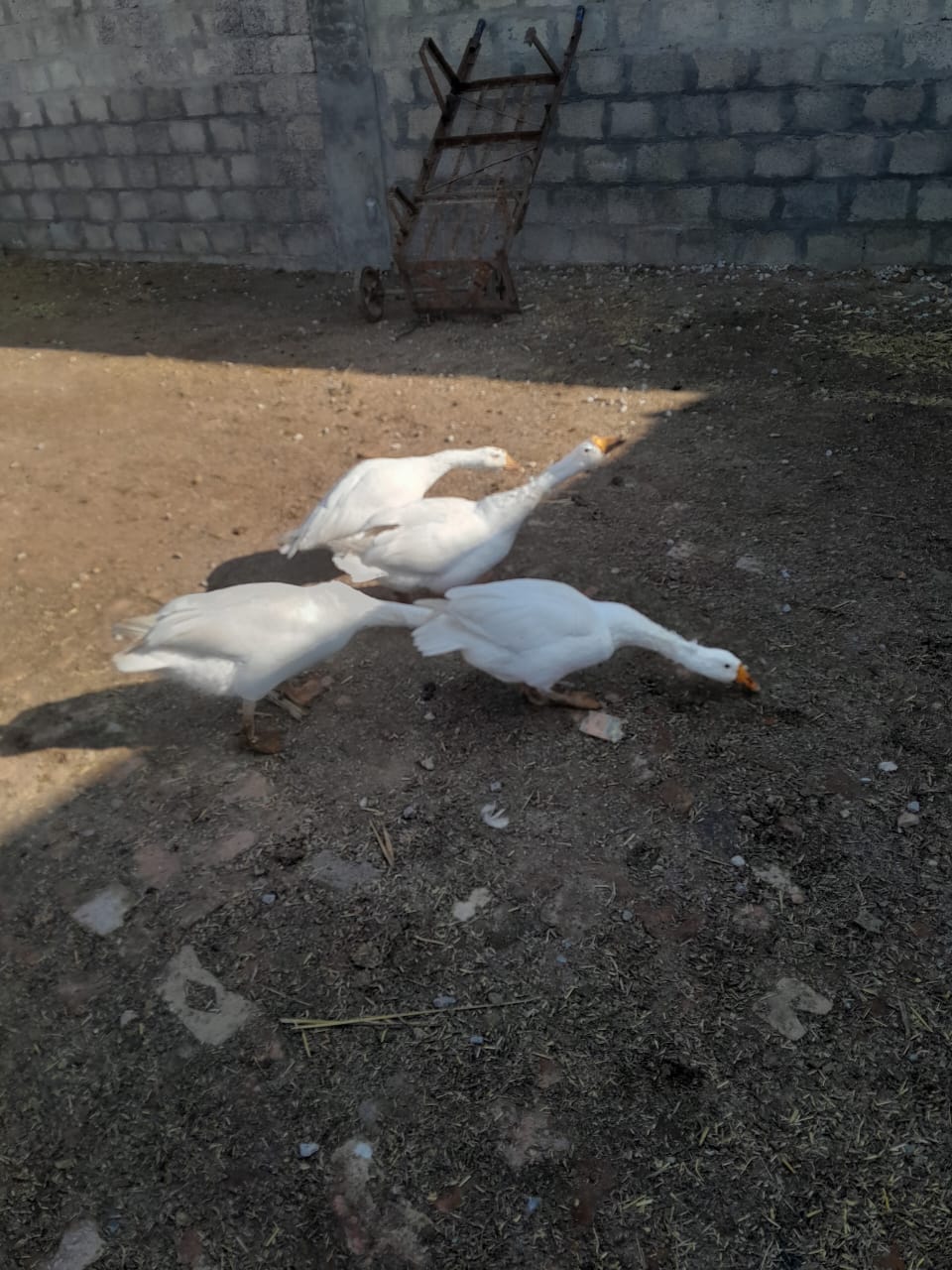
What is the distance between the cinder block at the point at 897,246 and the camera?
709 cm

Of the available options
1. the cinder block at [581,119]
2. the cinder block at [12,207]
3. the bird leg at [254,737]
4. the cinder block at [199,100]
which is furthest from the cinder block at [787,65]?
the cinder block at [12,207]

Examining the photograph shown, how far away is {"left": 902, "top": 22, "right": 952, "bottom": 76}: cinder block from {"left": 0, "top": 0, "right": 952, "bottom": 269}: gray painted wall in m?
0.01

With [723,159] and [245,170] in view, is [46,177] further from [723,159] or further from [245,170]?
[723,159]

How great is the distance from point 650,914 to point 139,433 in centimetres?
476

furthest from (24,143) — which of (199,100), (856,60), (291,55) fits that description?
(856,60)

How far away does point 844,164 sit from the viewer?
700 cm

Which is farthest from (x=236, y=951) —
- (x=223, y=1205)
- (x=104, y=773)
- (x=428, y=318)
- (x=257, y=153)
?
(x=257, y=153)

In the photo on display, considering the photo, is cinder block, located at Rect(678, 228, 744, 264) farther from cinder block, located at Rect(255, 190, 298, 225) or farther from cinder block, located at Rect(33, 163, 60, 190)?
cinder block, located at Rect(33, 163, 60, 190)

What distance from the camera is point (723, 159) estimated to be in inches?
287

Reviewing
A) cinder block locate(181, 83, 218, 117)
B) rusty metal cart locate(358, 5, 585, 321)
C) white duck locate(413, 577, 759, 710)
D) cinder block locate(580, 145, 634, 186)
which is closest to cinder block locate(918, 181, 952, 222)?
cinder block locate(580, 145, 634, 186)

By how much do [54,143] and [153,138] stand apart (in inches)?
56.5

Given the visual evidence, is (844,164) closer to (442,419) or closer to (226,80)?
(442,419)

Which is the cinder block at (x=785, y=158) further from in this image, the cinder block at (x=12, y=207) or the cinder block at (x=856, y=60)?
the cinder block at (x=12, y=207)

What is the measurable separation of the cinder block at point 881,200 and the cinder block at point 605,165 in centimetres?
183
